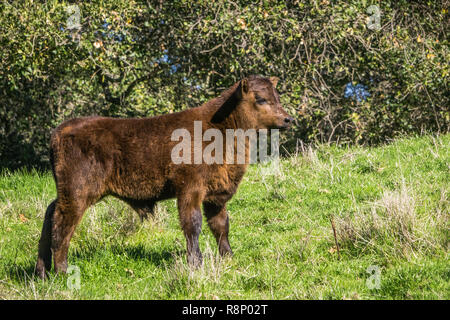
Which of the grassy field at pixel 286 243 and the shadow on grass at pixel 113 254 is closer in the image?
the grassy field at pixel 286 243

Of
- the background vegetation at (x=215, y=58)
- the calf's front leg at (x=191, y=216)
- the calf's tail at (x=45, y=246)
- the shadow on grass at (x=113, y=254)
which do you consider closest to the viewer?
the calf's front leg at (x=191, y=216)

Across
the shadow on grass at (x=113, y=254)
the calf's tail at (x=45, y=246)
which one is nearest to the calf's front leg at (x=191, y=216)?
the shadow on grass at (x=113, y=254)

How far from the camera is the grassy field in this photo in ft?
17.4

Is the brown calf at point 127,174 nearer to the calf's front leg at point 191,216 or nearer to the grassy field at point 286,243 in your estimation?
the calf's front leg at point 191,216

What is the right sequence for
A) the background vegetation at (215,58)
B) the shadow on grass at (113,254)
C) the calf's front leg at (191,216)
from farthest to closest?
1. the background vegetation at (215,58)
2. the shadow on grass at (113,254)
3. the calf's front leg at (191,216)

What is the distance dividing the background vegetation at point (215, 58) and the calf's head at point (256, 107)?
16.9ft

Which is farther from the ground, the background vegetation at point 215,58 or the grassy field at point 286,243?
the background vegetation at point 215,58

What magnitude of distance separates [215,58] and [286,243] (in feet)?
22.7

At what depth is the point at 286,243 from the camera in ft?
22.0

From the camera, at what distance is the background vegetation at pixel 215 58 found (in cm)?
1115

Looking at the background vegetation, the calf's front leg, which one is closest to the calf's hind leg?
the calf's front leg

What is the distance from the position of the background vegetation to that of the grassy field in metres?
3.04

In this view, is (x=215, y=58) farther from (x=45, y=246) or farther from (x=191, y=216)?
(x=45, y=246)

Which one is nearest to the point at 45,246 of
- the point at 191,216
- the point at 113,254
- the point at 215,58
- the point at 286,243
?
the point at 113,254
